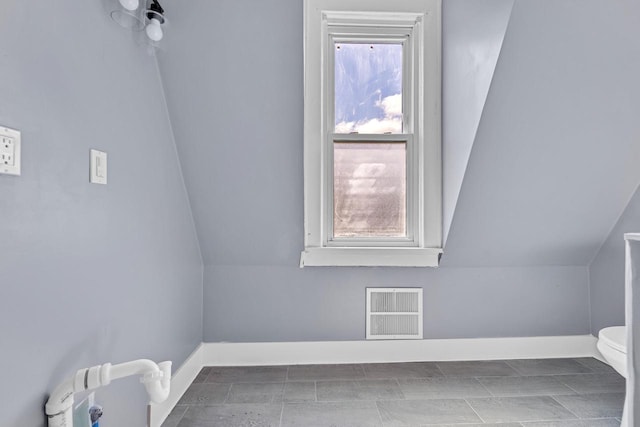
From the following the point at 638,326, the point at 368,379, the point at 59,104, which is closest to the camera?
the point at 59,104

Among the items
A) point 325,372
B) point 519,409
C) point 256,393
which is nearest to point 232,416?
point 256,393

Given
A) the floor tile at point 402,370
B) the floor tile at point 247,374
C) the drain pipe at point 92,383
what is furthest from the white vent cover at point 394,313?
the drain pipe at point 92,383

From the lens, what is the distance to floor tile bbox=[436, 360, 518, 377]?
213cm

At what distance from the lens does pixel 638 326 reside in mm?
1123

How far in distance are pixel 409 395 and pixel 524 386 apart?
0.68m

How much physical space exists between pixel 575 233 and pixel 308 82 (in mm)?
1915

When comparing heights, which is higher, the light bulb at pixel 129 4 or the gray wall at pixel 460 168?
the light bulb at pixel 129 4

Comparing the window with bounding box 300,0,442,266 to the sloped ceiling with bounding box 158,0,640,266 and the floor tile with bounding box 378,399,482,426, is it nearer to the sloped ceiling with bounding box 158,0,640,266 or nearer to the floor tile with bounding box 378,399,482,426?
the sloped ceiling with bounding box 158,0,640,266

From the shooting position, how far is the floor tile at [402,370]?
2104 millimetres

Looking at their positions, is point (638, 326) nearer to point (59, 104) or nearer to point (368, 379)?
point (368, 379)

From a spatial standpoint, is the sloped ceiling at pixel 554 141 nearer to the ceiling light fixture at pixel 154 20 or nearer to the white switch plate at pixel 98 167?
the ceiling light fixture at pixel 154 20

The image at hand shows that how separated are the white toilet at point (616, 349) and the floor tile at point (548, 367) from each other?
702 mm

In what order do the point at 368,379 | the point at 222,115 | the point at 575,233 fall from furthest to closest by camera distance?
the point at 575,233 < the point at 368,379 < the point at 222,115

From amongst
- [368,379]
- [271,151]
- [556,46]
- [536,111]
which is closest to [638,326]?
[536,111]
